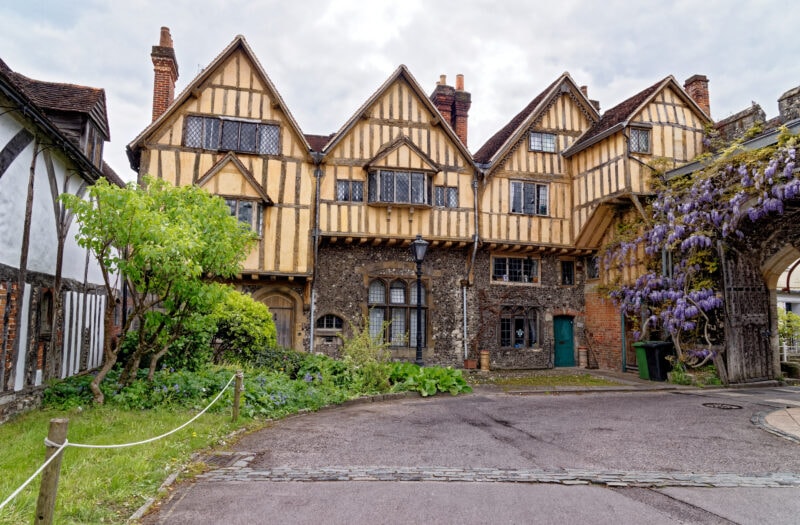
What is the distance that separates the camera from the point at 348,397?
34.5 ft

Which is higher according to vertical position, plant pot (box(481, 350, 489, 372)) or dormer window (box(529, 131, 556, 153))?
dormer window (box(529, 131, 556, 153))

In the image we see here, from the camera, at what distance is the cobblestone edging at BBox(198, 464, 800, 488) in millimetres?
5406

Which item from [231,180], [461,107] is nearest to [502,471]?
[231,180]

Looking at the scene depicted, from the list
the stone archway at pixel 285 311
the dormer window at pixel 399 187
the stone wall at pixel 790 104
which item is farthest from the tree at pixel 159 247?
the stone wall at pixel 790 104

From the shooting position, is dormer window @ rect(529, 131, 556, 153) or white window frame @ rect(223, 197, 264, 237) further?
dormer window @ rect(529, 131, 556, 153)

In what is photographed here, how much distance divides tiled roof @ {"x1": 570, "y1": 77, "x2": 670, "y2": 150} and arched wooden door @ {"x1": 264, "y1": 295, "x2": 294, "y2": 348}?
1065cm

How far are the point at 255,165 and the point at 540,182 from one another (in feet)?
30.4

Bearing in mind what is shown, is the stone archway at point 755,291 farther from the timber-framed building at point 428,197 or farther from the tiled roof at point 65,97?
the tiled roof at point 65,97

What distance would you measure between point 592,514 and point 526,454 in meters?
2.07

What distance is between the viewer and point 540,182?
60.2 feet

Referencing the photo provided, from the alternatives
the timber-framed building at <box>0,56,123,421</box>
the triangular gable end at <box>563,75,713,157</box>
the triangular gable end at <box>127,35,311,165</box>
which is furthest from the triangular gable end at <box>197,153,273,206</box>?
the triangular gable end at <box>563,75,713,157</box>

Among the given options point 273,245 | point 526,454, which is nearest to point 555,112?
point 273,245

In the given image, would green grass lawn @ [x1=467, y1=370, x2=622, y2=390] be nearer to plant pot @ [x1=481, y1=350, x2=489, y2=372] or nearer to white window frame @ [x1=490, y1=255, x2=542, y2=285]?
plant pot @ [x1=481, y1=350, x2=489, y2=372]

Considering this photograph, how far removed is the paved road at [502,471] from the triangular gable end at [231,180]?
26.9ft
